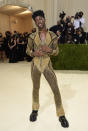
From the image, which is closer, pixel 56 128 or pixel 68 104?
pixel 56 128

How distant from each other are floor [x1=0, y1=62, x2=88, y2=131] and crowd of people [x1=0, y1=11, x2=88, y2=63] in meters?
1.79

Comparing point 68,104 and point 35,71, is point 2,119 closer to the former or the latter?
point 35,71

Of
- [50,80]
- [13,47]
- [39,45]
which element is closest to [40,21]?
[39,45]

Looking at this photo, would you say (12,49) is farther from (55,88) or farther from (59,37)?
(55,88)

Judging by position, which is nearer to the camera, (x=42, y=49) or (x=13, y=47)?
(x=42, y=49)

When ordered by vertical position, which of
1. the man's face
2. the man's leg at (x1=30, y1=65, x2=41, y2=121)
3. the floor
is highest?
the man's face

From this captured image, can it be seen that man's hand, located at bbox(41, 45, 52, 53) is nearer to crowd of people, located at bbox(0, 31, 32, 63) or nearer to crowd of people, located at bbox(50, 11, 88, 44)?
crowd of people, located at bbox(50, 11, 88, 44)

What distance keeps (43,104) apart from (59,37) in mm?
3400

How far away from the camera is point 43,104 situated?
3211 millimetres

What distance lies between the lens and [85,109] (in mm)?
2982

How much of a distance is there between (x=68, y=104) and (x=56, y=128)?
84 centimetres

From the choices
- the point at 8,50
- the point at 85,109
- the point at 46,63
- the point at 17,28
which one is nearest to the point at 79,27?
Result: the point at 8,50

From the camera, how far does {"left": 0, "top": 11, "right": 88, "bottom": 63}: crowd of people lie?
627cm

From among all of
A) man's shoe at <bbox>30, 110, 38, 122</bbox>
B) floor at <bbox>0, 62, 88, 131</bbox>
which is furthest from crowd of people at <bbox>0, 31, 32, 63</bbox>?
man's shoe at <bbox>30, 110, 38, 122</bbox>
